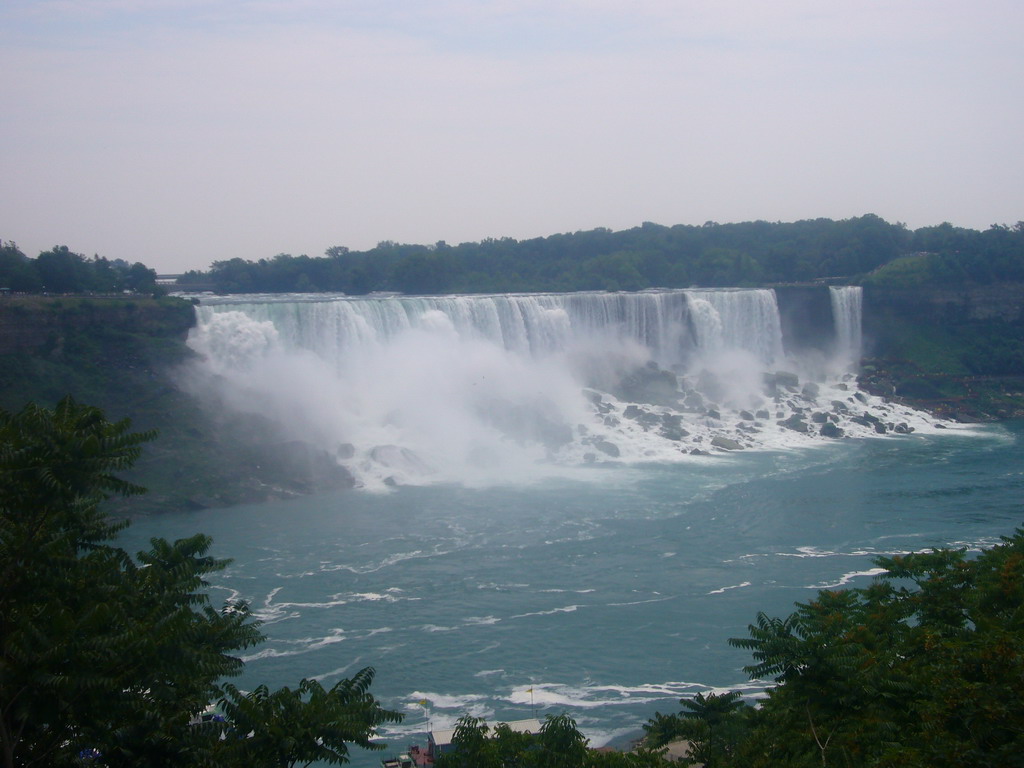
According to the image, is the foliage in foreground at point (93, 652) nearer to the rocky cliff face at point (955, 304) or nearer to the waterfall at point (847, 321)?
the waterfall at point (847, 321)

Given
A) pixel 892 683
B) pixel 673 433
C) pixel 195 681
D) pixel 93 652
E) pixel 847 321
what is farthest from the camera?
pixel 847 321

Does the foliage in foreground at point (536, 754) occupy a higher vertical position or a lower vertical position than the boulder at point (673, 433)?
higher

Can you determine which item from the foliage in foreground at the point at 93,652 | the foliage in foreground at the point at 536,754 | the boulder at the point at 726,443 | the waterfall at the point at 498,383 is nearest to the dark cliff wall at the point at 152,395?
the waterfall at the point at 498,383

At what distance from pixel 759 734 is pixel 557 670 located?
14.1 feet

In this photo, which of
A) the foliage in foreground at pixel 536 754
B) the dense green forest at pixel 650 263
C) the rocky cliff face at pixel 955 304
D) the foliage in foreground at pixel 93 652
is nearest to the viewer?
the foliage in foreground at pixel 93 652

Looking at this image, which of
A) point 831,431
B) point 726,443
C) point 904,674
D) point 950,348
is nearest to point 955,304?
point 950,348

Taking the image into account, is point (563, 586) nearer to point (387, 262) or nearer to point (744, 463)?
point (744, 463)

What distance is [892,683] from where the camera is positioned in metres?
6.64

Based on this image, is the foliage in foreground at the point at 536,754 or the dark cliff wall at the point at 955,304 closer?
the foliage in foreground at the point at 536,754

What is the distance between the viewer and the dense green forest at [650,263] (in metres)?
39.0

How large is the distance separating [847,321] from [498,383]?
1633cm

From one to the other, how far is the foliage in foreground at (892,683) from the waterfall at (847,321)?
27.8 m

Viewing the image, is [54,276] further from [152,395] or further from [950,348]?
[950,348]

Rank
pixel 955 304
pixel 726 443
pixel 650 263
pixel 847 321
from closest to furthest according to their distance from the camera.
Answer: pixel 726 443 < pixel 847 321 < pixel 955 304 < pixel 650 263
